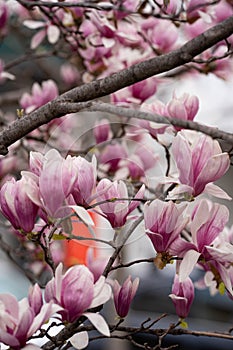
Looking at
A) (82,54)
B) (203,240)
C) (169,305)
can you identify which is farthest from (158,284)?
(203,240)

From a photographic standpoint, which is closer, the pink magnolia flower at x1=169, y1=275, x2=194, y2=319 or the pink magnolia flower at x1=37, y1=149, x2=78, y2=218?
the pink magnolia flower at x1=37, y1=149, x2=78, y2=218

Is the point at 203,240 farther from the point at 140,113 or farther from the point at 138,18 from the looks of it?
the point at 138,18

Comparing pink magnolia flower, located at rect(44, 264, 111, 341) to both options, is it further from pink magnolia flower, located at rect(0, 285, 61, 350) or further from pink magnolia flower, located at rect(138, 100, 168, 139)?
pink magnolia flower, located at rect(138, 100, 168, 139)

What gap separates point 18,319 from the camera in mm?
627

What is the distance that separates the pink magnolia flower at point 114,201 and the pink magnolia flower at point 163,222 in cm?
3

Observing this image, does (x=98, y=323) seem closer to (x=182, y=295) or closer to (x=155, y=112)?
(x=182, y=295)

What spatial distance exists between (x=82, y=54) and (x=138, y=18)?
5.6 inches

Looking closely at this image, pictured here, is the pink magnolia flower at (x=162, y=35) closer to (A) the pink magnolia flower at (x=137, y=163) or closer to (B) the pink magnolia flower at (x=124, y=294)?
(A) the pink magnolia flower at (x=137, y=163)

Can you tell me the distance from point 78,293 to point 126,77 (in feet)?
0.70

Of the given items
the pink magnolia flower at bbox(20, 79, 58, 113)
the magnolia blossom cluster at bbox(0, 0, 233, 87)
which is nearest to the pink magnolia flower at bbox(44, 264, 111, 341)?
the magnolia blossom cluster at bbox(0, 0, 233, 87)

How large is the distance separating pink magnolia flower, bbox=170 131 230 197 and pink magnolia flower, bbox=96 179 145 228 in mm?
55

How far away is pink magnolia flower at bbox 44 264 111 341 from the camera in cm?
64

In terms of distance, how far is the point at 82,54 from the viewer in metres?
1.46

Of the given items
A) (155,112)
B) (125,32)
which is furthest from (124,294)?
(125,32)
